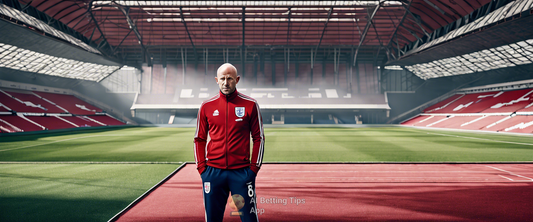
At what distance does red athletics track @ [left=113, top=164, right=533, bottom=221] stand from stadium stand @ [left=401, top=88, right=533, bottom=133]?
1060 inches

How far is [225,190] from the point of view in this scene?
295 cm

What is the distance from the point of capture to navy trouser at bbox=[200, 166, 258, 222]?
2857 mm

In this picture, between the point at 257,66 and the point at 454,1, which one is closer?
the point at 454,1

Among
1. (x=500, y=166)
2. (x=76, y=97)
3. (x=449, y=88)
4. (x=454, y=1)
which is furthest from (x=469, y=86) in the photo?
(x=76, y=97)

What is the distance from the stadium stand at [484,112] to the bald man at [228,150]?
34.9m

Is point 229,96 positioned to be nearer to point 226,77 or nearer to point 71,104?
point 226,77

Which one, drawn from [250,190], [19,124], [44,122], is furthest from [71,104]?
[250,190]

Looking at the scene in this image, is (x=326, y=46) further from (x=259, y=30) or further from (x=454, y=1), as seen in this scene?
(x=454, y=1)

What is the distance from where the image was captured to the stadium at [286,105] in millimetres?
6434

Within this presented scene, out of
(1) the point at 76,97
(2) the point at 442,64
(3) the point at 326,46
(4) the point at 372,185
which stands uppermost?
(3) the point at 326,46

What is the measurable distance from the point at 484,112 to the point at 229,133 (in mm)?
46069

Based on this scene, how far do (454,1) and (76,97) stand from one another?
2350 inches

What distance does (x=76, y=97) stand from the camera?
49.8 m

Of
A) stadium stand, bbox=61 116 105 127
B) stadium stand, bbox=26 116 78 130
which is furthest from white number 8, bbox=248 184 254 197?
stadium stand, bbox=61 116 105 127
